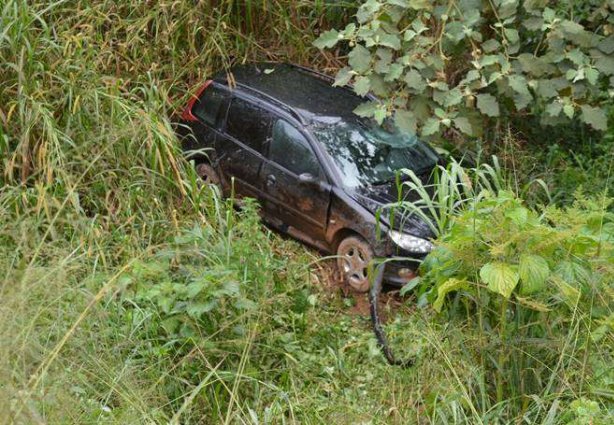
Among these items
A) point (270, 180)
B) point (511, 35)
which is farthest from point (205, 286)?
point (511, 35)

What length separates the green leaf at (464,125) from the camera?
28.2ft

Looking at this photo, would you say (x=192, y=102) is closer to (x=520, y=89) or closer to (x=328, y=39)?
(x=328, y=39)

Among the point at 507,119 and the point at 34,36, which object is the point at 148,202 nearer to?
the point at 34,36

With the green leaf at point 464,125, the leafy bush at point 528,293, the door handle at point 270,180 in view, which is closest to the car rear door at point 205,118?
the door handle at point 270,180

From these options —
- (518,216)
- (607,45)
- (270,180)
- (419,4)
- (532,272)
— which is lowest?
(270,180)

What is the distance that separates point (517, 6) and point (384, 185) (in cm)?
223

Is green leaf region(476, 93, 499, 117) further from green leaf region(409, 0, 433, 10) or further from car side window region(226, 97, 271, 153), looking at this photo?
car side window region(226, 97, 271, 153)

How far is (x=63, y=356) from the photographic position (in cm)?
483

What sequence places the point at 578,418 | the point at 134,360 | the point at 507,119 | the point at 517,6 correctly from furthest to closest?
the point at 507,119, the point at 517,6, the point at 134,360, the point at 578,418

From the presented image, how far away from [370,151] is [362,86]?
2.18ft

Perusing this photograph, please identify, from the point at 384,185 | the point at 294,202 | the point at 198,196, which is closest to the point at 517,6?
the point at 384,185

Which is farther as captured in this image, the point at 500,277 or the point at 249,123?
the point at 249,123

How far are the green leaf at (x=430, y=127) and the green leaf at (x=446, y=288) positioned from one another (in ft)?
12.5

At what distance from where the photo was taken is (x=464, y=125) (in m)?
8.60
